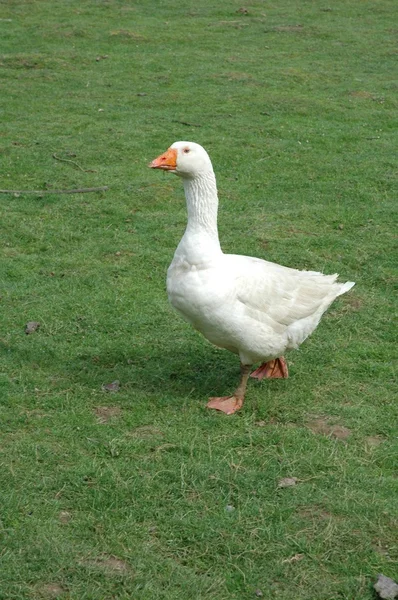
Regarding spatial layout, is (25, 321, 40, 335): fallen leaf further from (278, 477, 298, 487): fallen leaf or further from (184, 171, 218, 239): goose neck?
(278, 477, 298, 487): fallen leaf

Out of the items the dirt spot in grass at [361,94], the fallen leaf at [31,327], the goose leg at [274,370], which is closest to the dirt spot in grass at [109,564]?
the goose leg at [274,370]

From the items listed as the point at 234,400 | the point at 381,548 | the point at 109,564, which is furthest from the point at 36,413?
the point at 381,548

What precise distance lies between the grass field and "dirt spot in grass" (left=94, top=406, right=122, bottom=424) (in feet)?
0.06

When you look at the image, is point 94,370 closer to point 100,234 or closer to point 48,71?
point 100,234

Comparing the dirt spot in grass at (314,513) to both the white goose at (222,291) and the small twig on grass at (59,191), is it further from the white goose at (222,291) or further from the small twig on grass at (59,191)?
the small twig on grass at (59,191)

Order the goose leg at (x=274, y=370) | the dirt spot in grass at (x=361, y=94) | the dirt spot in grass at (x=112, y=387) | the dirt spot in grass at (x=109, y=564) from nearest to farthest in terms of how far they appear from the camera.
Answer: the dirt spot in grass at (x=109, y=564) < the dirt spot in grass at (x=112, y=387) < the goose leg at (x=274, y=370) < the dirt spot in grass at (x=361, y=94)

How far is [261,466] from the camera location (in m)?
4.98

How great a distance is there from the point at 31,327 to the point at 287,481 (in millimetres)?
2587

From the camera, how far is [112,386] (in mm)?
5840

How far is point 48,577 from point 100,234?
188 inches

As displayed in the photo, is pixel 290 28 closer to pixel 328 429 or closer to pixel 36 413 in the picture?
pixel 328 429

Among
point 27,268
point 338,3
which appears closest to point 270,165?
point 27,268

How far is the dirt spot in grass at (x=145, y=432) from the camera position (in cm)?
527

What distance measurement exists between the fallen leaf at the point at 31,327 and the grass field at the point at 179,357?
1.6 inches
